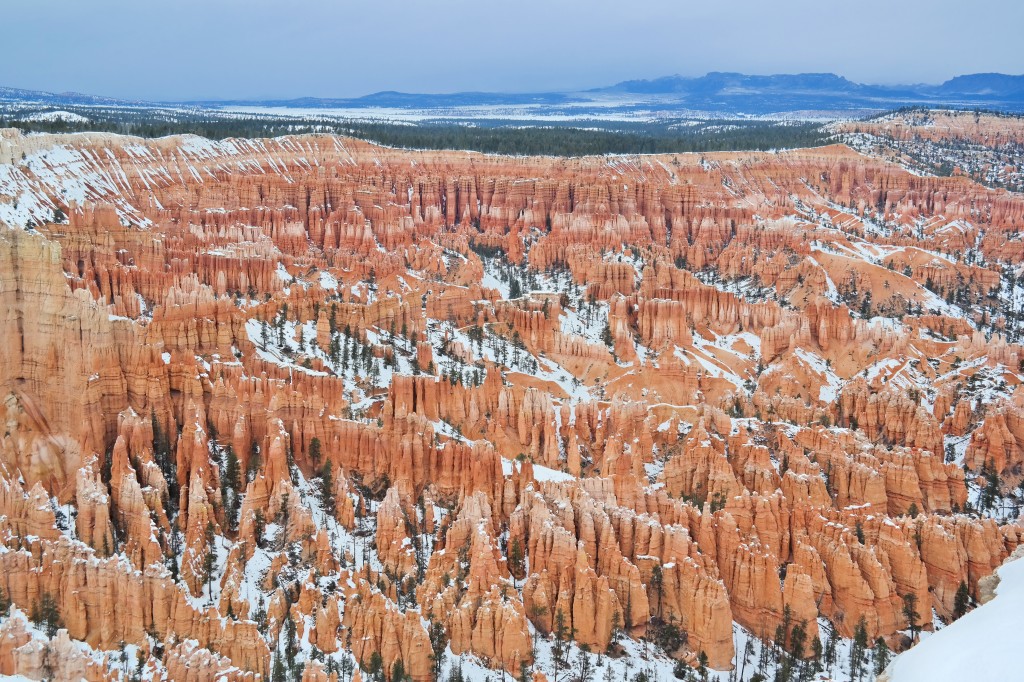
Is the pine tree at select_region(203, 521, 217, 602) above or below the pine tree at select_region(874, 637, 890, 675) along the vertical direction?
above

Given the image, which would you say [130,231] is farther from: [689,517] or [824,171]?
[824,171]

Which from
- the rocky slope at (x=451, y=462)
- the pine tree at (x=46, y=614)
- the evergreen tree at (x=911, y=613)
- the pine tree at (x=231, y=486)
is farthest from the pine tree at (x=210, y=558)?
the evergreen tree at (x=911, y=613)

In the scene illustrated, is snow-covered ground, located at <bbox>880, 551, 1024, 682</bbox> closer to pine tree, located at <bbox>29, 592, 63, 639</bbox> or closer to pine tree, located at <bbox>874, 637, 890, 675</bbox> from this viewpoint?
pine tree, located at <bbox>874, 637, 890, 675</bbox>

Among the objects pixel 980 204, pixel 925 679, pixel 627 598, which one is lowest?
pixel 627 598

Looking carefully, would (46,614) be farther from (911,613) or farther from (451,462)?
(911,613)

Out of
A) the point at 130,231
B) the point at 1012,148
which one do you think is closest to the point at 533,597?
the point at 130,231

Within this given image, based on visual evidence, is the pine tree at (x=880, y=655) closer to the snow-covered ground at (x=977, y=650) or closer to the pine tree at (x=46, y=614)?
the snow-covered ground at (x=977, y=650)

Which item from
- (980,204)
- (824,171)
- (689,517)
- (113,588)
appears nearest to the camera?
(113,588)

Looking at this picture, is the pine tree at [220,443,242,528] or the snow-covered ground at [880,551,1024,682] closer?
the snow-covered ground at [880,551,1024,682]

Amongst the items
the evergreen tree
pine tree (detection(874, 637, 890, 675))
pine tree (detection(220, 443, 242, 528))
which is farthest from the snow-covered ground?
pine tree (detection(220, 443, 242, 528))

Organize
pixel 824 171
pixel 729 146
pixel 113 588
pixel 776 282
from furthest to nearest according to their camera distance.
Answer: pixel 729 146 → pixel 824 171 → pixel 776 282 → pixel 113 588
